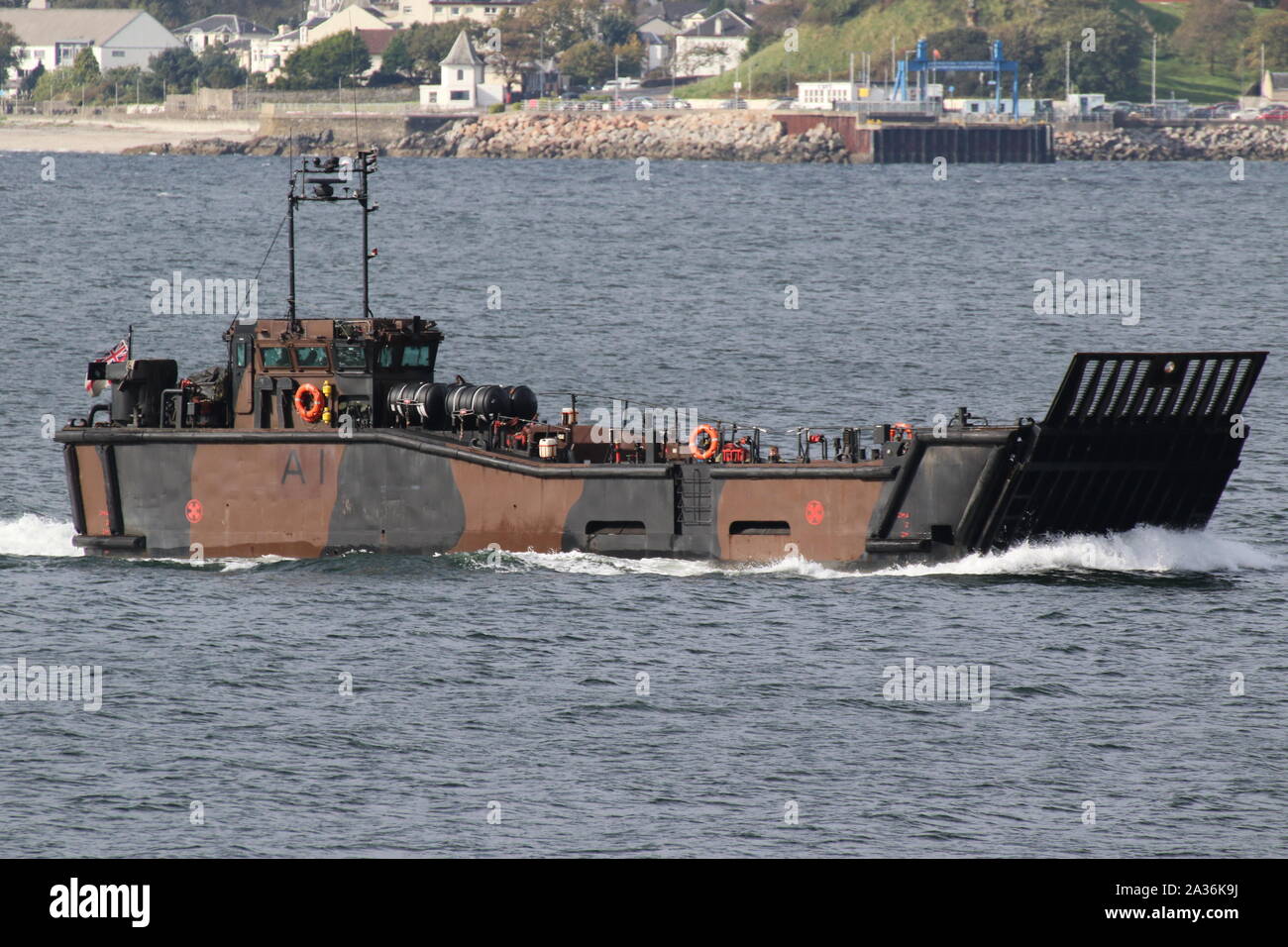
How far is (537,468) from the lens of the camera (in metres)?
41.6

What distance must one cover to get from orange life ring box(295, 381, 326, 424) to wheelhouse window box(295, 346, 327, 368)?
531mm

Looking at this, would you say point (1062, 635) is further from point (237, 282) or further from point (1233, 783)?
point (237, 282)

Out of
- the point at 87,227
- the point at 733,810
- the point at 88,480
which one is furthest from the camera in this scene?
the point at 87,227

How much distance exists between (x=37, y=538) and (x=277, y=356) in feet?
25.3

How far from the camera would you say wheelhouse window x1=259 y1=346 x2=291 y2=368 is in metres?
43.2

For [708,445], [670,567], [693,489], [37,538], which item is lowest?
[37,538]

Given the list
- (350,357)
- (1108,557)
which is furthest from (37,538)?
(1108,557)

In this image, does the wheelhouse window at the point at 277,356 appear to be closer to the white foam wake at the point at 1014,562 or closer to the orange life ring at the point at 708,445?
the white foam wake at the point at 1014,562

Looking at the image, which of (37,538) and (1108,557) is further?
(37,538)

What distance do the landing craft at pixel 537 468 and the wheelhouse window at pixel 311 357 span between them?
0.04 m

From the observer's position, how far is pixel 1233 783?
30.2 m

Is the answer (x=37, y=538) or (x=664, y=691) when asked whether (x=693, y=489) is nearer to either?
(x=664, y=691)
